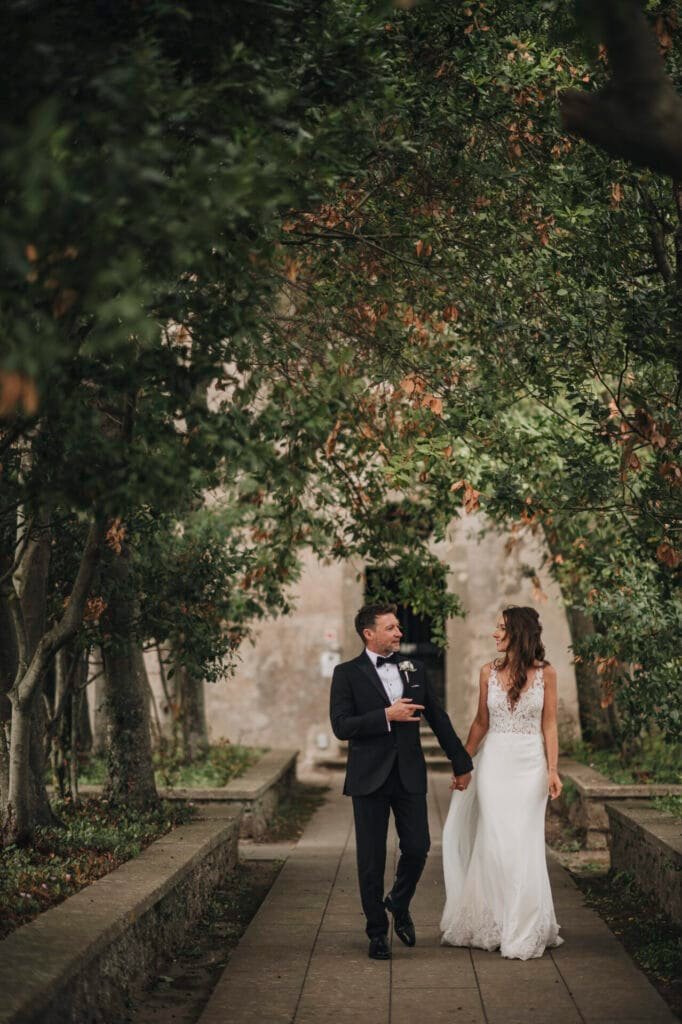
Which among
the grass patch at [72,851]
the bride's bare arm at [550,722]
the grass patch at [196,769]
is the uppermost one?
the bride's bare arm at [550,722]

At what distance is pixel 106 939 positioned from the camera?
5.93 metres

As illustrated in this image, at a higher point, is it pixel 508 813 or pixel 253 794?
pixel 508 813

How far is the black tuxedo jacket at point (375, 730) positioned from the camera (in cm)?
746

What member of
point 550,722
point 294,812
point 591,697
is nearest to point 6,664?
point 550,722

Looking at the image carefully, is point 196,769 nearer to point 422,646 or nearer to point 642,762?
point 642,762

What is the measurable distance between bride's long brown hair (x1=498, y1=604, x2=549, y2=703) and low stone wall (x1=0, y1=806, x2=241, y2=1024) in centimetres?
231

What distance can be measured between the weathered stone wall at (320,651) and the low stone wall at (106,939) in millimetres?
12013

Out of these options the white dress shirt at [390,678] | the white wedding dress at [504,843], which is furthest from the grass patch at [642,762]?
the white dress shirt at [390,678]

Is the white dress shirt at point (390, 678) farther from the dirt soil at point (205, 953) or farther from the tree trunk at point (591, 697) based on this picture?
the tree trunk at point (591, 697)

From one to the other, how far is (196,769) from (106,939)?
8.76 meters

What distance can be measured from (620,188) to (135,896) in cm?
491

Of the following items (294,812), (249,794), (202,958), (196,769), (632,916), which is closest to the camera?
(202,958)

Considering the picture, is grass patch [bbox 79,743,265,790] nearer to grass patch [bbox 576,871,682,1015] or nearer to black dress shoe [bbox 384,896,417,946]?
grass patch [bbox 576,871,682,1015]

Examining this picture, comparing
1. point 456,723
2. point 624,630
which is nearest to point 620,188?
point 624,630
